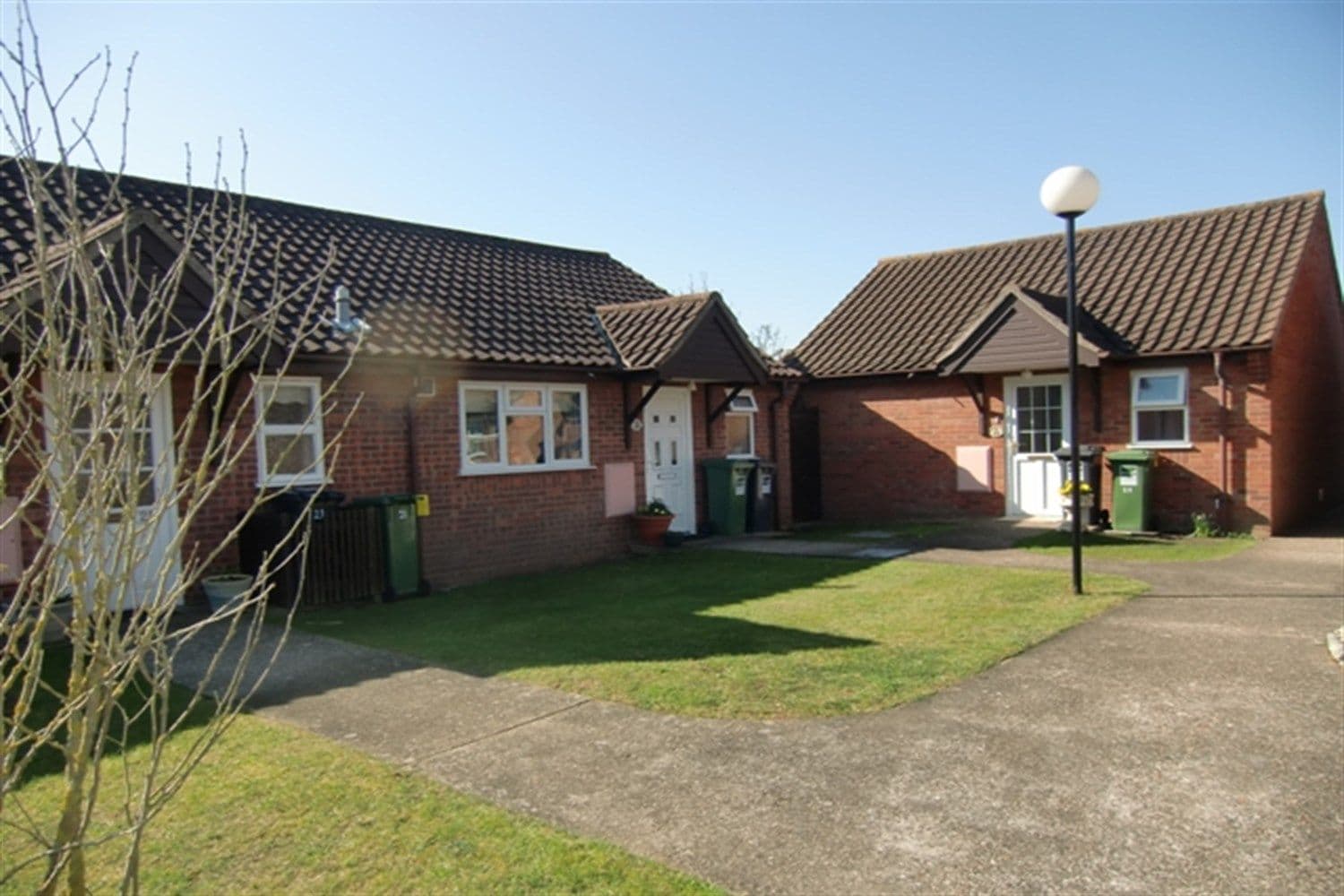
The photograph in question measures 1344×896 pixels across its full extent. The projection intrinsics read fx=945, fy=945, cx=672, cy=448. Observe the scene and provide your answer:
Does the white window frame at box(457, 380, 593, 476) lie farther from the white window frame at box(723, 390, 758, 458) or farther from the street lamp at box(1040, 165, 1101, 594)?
the street lamp at box(1040, 165, 1101, 594)

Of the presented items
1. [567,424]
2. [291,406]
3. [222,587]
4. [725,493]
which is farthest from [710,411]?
[222,587]

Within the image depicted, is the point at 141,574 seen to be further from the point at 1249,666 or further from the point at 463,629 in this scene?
the point at 1249,666

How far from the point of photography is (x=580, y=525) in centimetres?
1370

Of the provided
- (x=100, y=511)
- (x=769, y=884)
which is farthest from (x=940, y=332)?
(x=100, y=511)

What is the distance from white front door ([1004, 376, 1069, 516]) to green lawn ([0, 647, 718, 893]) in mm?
13929

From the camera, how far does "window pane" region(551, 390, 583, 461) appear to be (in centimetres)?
1345

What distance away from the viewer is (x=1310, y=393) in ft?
55.1

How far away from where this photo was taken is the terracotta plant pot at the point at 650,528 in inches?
566

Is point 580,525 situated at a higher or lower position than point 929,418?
lower

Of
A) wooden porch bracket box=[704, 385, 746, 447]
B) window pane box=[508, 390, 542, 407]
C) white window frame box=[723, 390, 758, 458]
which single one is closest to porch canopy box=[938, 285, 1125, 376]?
white window frame box=[723, 390, 758, 458]

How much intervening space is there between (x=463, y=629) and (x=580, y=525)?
4.80 m

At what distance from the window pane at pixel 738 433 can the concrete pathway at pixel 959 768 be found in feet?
31.7

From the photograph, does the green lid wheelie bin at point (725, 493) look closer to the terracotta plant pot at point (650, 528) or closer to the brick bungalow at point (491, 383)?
the brick bungalow at point (491, 383)

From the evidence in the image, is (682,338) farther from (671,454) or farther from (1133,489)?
(1133,489)
